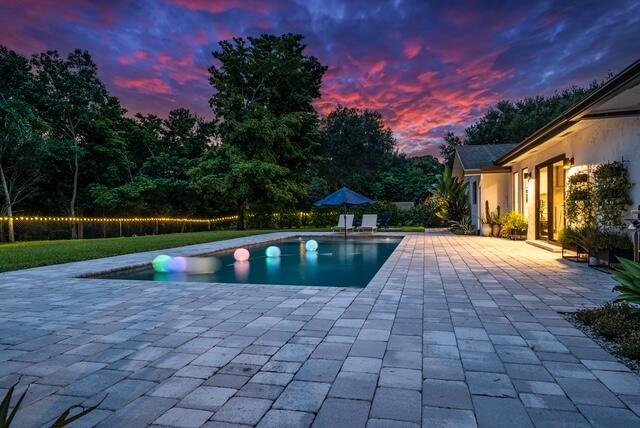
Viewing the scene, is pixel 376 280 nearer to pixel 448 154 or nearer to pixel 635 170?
pixel 635 170

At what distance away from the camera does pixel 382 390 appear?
241cm

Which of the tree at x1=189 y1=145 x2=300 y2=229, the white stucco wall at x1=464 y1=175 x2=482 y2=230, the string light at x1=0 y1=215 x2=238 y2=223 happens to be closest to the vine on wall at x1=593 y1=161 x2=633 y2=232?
the white stucco wall at x1=464 y1=175 x2=482 y2=230

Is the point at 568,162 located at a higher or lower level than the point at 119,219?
higher

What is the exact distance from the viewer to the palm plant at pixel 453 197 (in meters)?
18.9

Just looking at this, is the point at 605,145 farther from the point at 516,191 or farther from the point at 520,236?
the point at 516,191

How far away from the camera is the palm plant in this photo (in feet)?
62.1

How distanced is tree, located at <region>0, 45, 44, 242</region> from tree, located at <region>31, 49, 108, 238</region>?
0.81 metres

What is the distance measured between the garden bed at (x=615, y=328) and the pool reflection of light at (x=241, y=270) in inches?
227

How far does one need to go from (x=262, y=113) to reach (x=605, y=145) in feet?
56.9

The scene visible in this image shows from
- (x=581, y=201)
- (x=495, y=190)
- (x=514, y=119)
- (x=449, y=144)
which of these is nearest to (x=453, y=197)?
(x=495, y=190)

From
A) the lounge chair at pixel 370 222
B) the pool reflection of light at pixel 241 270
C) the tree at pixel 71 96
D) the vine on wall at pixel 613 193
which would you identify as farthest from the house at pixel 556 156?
the tree at pixel 71 96

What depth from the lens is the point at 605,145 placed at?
7.72 metres

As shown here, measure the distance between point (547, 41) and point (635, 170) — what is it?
9974 mm

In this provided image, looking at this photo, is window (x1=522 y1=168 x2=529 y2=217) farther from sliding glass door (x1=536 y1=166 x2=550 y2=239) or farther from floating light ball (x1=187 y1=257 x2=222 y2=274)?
floating light ball (x1=187 y1=257 x2=222 y2=274)
